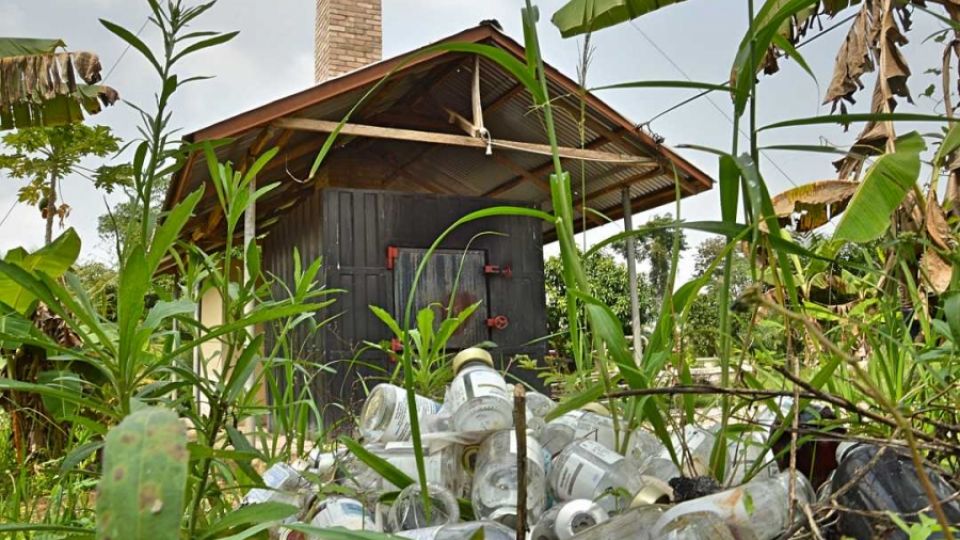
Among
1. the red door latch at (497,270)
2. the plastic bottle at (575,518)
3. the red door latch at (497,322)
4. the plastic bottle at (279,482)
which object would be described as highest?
the red door latch at (497,270)

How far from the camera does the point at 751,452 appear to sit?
1104mm

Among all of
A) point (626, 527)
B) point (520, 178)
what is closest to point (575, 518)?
point (626, 527)

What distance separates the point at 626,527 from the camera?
74 centimetres

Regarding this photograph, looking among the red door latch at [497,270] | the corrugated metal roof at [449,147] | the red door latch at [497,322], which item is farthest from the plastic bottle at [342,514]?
the red door latch at [497,270]

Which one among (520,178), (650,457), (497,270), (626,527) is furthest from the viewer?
(520,178)

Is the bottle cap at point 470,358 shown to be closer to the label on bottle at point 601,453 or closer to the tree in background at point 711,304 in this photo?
the tree in background at point 711,304

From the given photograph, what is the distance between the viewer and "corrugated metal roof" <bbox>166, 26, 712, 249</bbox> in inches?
253

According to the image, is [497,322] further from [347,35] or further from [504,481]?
[347,35]

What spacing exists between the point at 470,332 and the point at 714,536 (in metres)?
6.34

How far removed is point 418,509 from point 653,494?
11.6 inches

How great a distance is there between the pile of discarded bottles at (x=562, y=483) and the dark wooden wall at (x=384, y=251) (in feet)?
16.8

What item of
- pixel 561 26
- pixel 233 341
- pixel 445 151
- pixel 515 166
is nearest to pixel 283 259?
pixel 445 151

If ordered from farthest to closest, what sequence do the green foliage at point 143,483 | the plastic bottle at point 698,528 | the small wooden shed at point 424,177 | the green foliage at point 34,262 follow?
the small wooden shed at point 424,177
the green foliage at point 34,262
the plastic bottle at point 698,528
the green foliage at point 143,483

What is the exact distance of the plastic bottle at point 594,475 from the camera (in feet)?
3.01
